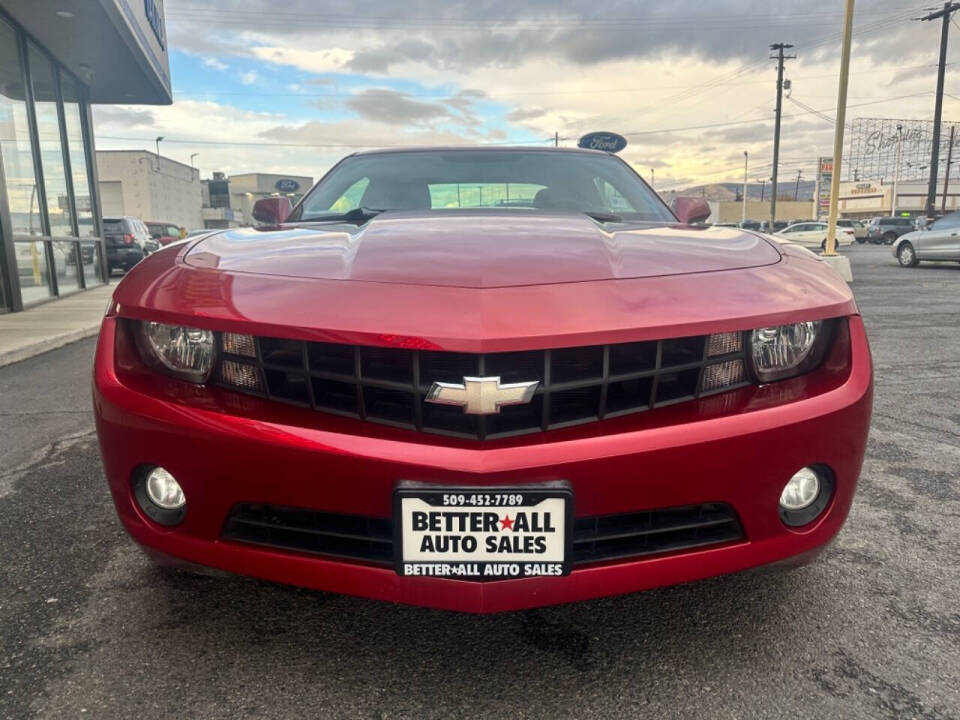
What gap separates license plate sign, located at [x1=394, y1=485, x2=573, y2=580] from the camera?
133cm

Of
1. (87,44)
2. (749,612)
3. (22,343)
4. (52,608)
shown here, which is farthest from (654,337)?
(87,44)

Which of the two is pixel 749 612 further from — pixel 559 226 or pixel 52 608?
pixel 52 608

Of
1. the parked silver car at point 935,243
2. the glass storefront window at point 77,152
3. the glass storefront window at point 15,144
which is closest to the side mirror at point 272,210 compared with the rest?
the glass storefront window at point 15,144

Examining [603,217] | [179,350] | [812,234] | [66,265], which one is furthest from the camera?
[812,234]

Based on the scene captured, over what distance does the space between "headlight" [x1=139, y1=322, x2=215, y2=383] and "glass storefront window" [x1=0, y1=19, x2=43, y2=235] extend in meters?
8.92

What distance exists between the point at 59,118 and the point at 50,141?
801mm

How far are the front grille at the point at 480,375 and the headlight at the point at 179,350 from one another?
45mm

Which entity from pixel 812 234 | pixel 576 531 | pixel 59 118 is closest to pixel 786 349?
pixel 576 531

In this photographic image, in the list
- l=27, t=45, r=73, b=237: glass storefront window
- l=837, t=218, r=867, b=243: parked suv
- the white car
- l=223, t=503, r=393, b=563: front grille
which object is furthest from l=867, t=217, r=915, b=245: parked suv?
l=223, t=503, r=393, b=563: front grille

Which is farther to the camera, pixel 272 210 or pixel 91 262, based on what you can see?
pixel 91 262

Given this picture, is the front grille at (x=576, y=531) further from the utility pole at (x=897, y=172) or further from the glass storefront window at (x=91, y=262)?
the utility pole at (x=897, y=172)

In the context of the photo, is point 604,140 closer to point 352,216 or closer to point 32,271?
point 32,271

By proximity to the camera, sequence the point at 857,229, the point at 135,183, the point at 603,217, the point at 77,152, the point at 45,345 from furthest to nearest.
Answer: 1. the point at 135,183
2. the point at 857,229
3. the point at 77,152
4. the point at 45,345
5. the point at 603,217

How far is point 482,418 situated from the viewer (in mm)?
1354
